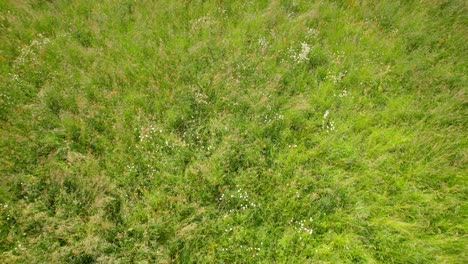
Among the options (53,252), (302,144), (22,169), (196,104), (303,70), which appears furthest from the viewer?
(303,70)

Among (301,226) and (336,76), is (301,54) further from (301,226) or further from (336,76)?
(301,226)

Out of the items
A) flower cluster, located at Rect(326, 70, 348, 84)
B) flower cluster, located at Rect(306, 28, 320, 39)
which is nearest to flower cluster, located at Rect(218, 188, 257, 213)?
flower cluster, located at Rect(326, 70, 348, 84)

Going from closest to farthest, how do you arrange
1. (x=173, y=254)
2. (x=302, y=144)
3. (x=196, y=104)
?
(x=173, y=254)
(x=302, y=144)
(x=196, y=104)

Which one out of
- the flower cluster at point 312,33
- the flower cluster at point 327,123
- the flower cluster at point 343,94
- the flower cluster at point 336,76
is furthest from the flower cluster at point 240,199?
the flower cluster at point 312,33

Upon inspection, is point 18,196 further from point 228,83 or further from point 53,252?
point 228,83

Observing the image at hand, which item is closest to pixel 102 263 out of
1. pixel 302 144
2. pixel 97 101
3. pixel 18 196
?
pixel 18 196

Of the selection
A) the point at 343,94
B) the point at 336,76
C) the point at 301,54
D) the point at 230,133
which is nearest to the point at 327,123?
the point at 343,94

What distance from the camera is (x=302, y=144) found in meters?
4.35

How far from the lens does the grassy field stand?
352 cm

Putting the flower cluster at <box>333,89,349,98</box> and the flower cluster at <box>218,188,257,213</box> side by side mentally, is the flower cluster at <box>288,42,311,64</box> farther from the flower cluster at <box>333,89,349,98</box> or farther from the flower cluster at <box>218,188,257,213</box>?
the flower cluster at <box>218,188,257,213</box>

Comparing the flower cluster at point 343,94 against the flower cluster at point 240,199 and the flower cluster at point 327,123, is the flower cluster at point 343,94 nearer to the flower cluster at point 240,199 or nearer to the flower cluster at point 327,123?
the flower cluster at point 327,123

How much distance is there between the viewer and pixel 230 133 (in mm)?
4348

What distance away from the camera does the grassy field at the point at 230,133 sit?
11.5 ft

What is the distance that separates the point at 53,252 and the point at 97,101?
2.44m
